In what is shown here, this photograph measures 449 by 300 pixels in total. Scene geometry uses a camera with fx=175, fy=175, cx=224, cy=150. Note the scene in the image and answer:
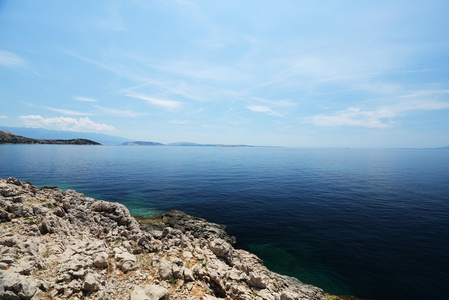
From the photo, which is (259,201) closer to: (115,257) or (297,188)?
(297,188)

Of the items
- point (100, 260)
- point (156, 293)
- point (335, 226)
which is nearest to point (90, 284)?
point (100, 260)

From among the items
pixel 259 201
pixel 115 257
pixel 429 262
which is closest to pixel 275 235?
pixel 259 201

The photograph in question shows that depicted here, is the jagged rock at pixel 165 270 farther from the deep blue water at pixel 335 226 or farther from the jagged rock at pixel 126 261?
the deep blue water at pixel 335 226

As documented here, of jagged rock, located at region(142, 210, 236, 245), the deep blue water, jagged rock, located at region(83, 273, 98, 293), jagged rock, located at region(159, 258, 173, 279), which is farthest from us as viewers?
jagged rock, located at region(142, 210, 236, 245)

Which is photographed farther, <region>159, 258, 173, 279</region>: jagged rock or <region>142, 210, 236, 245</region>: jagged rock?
<region>142, 210, 236, 245</region>: jagged rock

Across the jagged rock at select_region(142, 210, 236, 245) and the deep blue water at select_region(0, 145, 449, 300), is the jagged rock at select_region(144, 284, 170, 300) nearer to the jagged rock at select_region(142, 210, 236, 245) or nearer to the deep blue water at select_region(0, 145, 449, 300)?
the jagged rock at select_region(142, 210, 236, 245)

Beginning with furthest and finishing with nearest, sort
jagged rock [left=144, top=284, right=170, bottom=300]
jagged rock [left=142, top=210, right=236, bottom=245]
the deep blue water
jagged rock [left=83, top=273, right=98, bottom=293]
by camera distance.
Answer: jagged rock [left=142, top=210, right=236, bottom=245] < the deep blue water < jagged rock [left=144, top=284, right=170, bottom=300] < jagged rock [left=83, top=273, right=98, bottom=293]

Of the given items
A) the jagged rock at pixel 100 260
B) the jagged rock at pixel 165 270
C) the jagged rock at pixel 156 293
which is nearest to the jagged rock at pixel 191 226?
the jagged rock at pixel 100 260

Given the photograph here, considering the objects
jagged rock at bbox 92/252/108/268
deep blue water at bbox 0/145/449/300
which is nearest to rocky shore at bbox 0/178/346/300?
jagged rock at bbox 92/252/108/268

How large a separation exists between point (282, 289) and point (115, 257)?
14111 millimetres

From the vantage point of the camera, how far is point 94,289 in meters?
10.3

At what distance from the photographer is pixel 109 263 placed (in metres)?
13.2

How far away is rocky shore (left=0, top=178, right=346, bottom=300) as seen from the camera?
33.4 feet

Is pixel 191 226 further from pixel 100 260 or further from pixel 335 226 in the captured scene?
pixel 335 226
